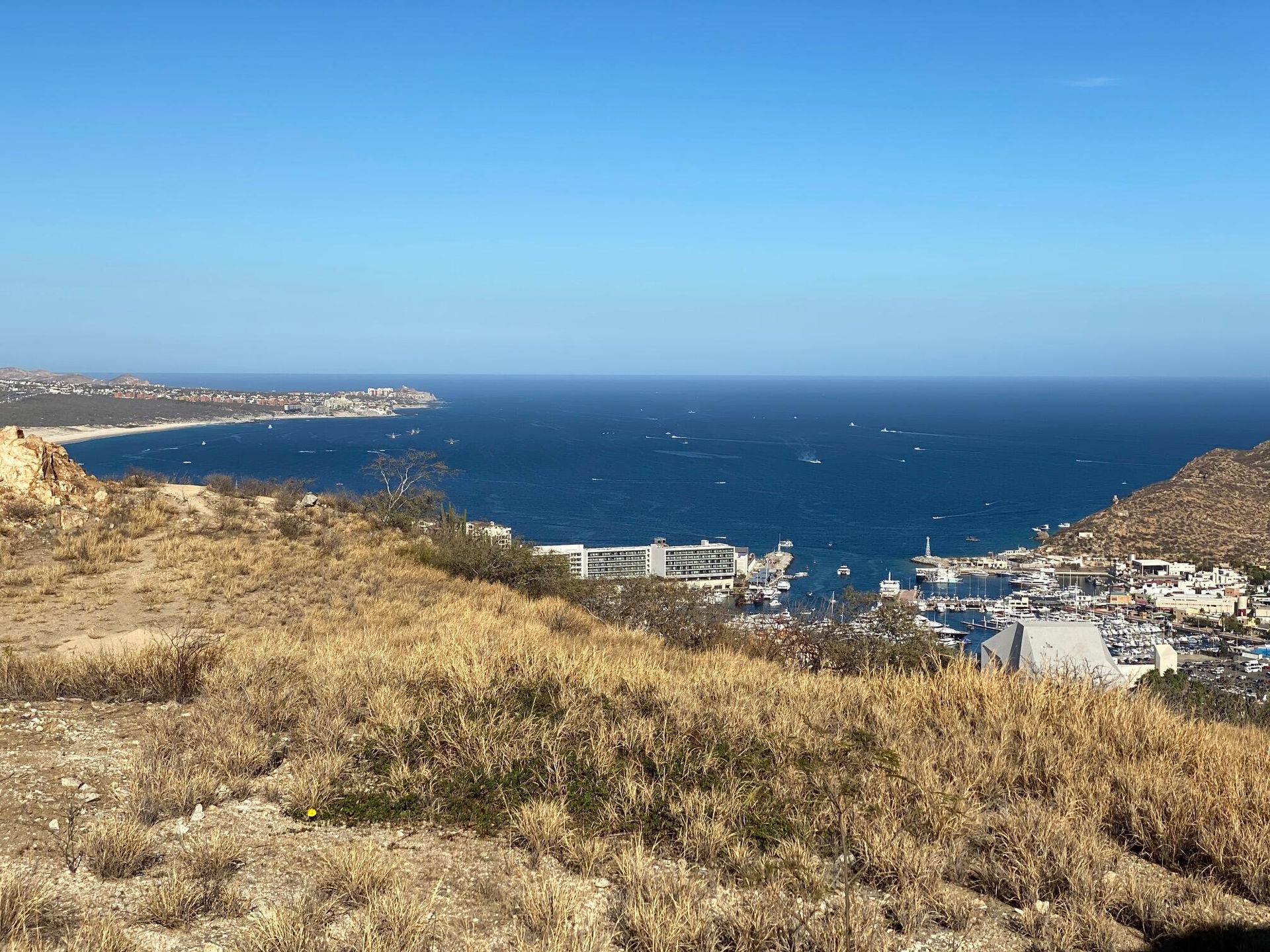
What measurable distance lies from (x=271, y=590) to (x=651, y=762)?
8.17m

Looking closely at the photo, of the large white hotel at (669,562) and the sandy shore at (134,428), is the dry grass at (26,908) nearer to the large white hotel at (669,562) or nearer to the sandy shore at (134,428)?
the large white hotel at (669,562)

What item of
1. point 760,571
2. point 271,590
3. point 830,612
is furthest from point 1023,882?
point 760,571

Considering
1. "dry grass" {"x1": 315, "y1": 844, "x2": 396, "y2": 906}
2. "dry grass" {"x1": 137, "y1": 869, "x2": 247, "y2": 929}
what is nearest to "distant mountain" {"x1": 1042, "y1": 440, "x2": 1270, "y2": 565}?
"dry grass" {"x1": 315, "y1": 844, "x2": 396, "y2": 906}

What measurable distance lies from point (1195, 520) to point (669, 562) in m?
33.8

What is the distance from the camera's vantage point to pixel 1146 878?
12.2ft

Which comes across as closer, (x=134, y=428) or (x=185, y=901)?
(x=185, y=901)

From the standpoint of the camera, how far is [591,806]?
→ 438 cm

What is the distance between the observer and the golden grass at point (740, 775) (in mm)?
3492

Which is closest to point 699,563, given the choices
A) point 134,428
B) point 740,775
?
point 740,775

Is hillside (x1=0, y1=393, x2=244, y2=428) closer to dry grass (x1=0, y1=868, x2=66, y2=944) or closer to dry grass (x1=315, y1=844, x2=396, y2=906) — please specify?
dry grass (x1=0, y1=868, x2=66, y2=944)

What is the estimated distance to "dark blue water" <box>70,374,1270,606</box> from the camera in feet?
169

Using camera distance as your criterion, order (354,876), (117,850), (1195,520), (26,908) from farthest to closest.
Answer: (1195,520) < (117,850) < (354,876) < (26,908)

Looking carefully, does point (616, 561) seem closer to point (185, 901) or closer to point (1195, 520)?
point (185, 901)

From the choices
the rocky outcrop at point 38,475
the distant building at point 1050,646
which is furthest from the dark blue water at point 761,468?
the rocky outcrop at point 38,475
